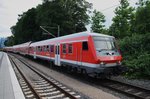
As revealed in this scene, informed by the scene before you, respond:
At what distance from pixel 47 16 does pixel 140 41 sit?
126 feet

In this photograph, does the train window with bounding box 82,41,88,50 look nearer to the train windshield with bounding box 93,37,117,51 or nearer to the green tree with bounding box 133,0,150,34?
the train windshield with bounding box 93,37,117,51

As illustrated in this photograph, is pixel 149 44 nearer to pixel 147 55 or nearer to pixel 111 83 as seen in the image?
pixel 147 55

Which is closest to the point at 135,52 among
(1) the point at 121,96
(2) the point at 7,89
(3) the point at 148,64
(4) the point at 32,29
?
(3) the point at 148,64

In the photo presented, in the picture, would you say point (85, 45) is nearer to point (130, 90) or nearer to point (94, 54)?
point (94, 54)

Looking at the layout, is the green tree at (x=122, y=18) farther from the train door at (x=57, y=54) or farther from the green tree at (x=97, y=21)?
the train door at (x=57, y=54)

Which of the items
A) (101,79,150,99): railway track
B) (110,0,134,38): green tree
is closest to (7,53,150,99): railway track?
(101,79,150,99): railway track

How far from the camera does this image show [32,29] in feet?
234

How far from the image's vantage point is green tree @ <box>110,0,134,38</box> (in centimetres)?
4722

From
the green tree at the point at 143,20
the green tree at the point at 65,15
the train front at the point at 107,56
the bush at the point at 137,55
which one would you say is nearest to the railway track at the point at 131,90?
the train front at the point at 107,56

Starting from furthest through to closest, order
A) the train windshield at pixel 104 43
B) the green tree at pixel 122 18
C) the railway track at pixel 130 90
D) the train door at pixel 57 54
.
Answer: the green tree at pixel 122 18
the train door at pixel 57 54
the train windshield at pixel 104 43
the railway track at pixel 130 90

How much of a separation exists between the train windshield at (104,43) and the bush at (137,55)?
2.01 m

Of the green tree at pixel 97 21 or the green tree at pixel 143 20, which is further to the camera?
the green tree at pixel 97 21

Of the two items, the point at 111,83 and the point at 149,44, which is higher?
the point at 149,44

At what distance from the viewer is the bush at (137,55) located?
14.8 metres
